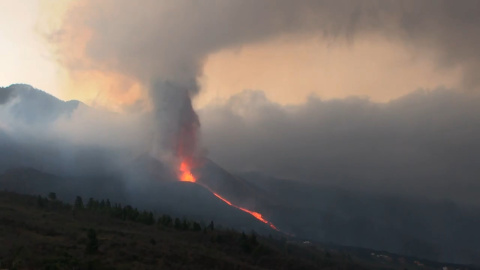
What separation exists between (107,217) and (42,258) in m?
54.6

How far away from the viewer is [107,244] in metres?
70.3

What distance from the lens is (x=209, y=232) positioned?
351ft

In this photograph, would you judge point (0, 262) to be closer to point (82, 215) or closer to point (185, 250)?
point (185, 250)

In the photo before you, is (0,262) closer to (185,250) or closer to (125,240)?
(125,240)

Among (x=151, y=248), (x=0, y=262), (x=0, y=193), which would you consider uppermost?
(x=0, y=193)

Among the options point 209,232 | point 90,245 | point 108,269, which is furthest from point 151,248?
point 209,232

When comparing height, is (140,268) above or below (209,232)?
below

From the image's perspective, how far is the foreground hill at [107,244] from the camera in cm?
5991

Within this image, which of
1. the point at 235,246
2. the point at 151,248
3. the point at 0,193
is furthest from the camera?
the point at 0,193

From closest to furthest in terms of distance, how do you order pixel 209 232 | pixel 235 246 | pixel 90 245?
pixel 90 245
pixel 235 246
pixel 209 232

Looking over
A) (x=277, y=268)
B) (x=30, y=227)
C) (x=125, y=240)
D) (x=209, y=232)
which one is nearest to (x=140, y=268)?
(x=125, y=240)

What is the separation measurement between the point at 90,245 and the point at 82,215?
4501 cm

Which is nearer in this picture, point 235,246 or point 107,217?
point 235,246

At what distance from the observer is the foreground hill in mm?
59906
